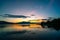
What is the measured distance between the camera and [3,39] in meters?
14.4

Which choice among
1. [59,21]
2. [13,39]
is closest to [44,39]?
[13,39]

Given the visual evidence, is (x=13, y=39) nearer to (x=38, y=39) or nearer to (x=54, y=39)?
(x=38, y=39)

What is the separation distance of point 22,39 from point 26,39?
1.48 feet

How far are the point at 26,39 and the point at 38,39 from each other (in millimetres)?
1310

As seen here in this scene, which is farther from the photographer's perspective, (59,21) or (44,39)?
(59,21)

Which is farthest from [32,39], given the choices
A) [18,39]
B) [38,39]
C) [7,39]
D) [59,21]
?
[59,21]

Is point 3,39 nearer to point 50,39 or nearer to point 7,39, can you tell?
point 7,39

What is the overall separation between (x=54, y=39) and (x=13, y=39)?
4.45 metres

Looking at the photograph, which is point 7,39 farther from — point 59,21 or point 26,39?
point 59,21

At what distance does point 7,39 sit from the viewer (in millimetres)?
14336

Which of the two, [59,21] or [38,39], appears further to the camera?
[59,21]

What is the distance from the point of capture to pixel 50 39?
15062mm

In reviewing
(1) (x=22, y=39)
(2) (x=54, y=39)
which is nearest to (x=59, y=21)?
(2) (x=54, y=39)

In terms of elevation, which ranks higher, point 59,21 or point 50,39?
point 59,21
